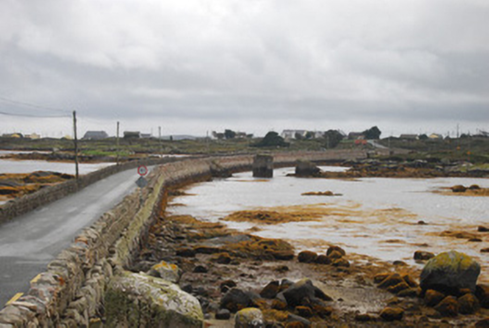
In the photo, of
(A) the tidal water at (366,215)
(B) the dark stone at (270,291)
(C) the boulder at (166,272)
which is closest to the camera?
(C) the boulder at (166,272)

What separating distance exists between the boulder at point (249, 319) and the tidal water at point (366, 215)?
465 inches

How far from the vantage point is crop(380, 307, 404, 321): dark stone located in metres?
14.0

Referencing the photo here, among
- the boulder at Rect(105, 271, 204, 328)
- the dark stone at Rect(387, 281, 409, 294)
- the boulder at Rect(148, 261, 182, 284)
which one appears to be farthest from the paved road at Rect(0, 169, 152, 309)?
the dark stone at Rect(387, 281, 409, 294)

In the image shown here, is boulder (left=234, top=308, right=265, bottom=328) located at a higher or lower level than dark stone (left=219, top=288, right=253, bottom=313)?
higher

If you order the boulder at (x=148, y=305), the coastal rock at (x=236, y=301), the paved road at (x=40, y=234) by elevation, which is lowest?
the coastal rock at (x=236, y=301)

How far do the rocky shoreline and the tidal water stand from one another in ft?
10.6

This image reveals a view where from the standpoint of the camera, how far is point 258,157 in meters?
82.2

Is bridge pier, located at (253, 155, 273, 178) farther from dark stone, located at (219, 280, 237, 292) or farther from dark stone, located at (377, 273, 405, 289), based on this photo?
dark stone, located at (219, 280, 237, 292)

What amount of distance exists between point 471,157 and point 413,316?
110 m

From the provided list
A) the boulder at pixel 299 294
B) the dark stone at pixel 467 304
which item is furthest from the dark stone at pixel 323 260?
the dark stone at pixel 467 304

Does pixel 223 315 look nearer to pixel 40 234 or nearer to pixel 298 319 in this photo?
pixel 298 319

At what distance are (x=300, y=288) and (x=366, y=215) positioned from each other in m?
24.1

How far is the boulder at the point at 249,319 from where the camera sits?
12133 mm

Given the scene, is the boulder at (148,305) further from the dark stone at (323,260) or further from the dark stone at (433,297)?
the dark stone at (323,260)
